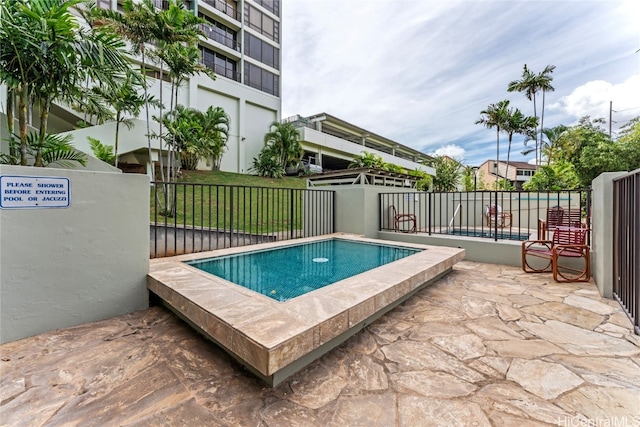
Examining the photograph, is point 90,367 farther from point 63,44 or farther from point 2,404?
point 63,44

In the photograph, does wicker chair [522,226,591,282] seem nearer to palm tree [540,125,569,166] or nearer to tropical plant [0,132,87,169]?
tropical plant [0,132,87,169]

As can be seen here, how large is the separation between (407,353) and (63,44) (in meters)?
4.33

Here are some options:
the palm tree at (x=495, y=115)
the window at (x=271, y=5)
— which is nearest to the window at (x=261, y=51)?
the window at (x=271, y=5)

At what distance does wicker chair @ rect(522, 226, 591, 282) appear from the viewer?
159 inches

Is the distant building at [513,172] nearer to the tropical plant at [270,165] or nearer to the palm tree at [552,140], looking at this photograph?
the palm tree at [552,140]

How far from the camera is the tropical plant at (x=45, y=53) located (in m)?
2.46

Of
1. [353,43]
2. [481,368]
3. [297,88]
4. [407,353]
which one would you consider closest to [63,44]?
[407,353]

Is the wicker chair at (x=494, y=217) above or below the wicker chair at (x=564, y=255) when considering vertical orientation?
above

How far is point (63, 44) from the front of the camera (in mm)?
2557

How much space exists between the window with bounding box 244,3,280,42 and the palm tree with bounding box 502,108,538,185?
1945cm

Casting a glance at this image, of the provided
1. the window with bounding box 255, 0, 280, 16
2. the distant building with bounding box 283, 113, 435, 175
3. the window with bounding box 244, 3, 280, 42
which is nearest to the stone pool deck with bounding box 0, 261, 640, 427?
the distant building with bounding box 283, 113, 435, 175

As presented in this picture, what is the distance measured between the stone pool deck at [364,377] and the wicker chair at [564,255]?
4.69ft

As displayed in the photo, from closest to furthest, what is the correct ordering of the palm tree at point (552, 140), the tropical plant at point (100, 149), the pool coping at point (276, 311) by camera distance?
1. the pool coping at point (276, 311)
2. the tropical plant at point (100, 149)
3. the palm tree at point (552, 140)

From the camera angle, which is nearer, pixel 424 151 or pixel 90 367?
pixel 90 367
